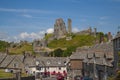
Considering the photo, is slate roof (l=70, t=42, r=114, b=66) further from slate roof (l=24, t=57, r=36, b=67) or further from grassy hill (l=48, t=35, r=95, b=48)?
grassy hill (l=48, t=35, r=95, b=48)

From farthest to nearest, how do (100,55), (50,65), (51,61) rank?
(51,61) → (50,65) → (100,55)

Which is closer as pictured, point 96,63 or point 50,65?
point 96,63

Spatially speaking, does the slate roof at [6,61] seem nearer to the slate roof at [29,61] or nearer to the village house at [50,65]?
the slate roof at [29,61]

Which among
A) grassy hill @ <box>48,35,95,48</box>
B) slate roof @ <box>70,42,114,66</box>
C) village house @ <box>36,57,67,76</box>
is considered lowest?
village house @ <box>36,57,67,76</box>

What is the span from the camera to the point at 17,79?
52281mm

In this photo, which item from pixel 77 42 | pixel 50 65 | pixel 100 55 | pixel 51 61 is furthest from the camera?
pixel 77 42

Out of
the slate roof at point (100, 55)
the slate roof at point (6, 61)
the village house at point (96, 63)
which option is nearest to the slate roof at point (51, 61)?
the slate roof at point (6, 61)

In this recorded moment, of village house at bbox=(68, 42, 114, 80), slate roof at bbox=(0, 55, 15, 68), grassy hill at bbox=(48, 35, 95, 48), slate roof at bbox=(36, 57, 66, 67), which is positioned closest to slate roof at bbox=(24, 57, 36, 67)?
slate roof at bbox=(36, 57, 66, 67)

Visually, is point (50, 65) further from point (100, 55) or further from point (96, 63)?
point (96, 63)

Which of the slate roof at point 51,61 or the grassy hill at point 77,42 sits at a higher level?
the grassy hill at point 77,42

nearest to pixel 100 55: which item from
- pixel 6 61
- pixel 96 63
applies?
pixel 96 63

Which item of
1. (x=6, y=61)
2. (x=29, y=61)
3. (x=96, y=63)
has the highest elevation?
(x=96, y=63)

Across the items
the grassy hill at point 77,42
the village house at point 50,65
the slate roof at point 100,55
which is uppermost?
the grassy hill at point 77,42

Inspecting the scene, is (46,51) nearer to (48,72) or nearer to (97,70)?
(48,72)
